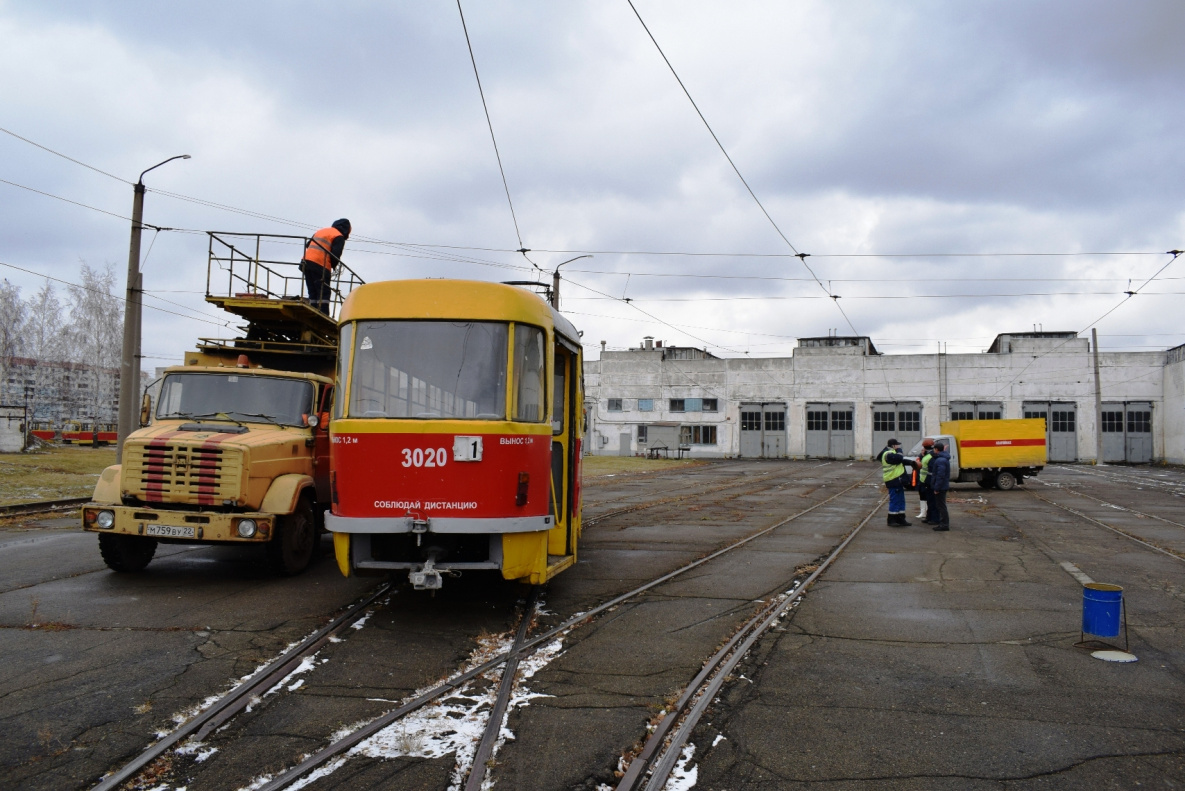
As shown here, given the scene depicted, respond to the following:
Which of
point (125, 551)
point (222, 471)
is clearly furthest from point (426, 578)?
point (125, 551)

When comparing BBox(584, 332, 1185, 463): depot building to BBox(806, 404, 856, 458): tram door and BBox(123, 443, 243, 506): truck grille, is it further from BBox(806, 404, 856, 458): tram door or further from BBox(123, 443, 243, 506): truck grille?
BBox(123, 443, 243, 506): truck grille

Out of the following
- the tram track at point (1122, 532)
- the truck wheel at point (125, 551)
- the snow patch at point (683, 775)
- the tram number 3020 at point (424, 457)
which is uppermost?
the tram number 3020 at point (424, 457)

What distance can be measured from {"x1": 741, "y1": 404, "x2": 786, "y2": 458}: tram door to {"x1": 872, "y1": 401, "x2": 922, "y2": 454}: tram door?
665 centimetres

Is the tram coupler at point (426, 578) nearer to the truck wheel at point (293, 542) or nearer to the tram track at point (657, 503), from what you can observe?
the truck wheel at point (293, 542)

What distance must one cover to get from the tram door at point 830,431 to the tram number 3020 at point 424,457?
55.5 meters

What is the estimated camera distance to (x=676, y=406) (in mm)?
62406

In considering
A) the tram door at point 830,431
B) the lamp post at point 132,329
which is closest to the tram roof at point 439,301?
the lamp post at point 132,329

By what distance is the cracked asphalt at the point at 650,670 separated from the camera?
4016 mm

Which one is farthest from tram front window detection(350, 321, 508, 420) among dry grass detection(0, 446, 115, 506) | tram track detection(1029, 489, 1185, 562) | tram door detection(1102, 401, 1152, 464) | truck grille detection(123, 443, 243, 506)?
tram door detection(1102, 401, 1152, 464)

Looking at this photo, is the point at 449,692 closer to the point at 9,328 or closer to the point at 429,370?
the point at 429,370

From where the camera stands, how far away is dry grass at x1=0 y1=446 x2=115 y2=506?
1817cm

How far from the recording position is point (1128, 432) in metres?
53.6

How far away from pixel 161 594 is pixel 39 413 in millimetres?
102889

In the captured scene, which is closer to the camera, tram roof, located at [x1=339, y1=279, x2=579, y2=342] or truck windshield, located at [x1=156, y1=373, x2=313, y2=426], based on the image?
tram roof, located at [x1=339, y1=279, x2=579, y2=342]
